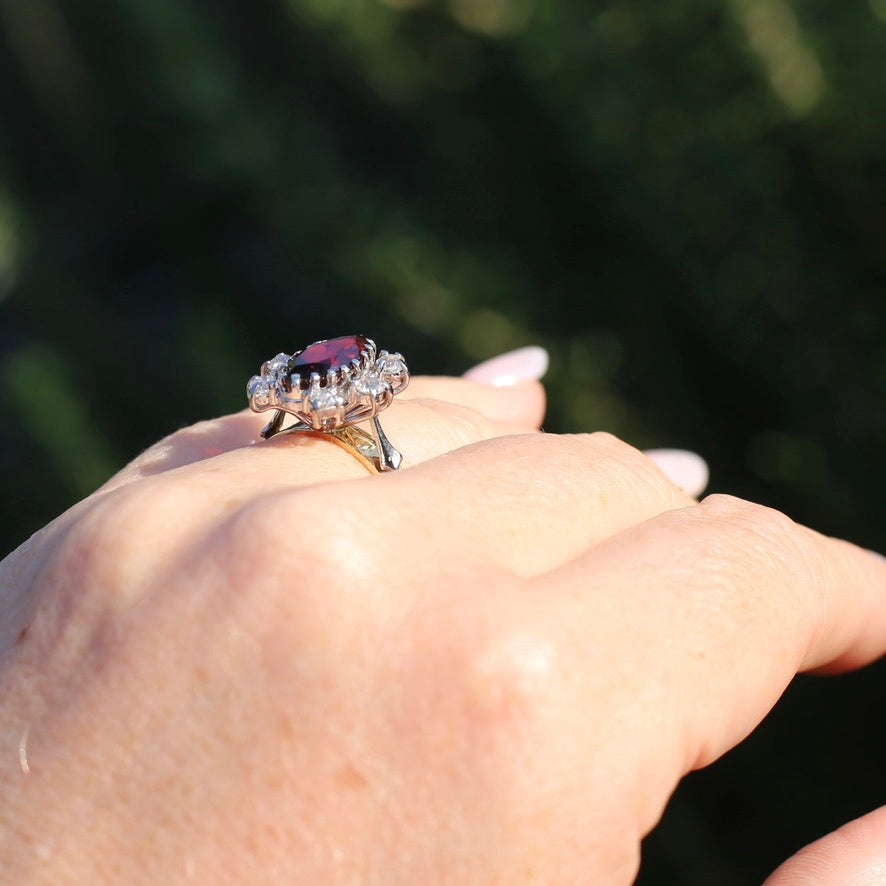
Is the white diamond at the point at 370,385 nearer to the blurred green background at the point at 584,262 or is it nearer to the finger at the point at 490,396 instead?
the finger at the point at 490,396

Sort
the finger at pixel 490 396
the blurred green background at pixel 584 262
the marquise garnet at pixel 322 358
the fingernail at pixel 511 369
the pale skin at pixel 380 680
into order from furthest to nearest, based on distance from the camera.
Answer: the blurred green background at pixel 584 262 < the fingernail at pixel 511 369 < the finger at pixel 490 396 < the marquise garnet at pixel 322 358 < the pale skin at pixel 380 680

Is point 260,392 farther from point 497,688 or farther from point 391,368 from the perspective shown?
point 497,688

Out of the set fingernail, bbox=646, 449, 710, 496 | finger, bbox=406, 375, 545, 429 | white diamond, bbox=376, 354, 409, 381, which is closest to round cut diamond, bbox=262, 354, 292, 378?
white diamond, bbox=376, 354, 409, 381

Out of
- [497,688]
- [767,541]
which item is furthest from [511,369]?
[497,688]

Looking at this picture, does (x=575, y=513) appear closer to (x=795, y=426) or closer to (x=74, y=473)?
(x=795, y=426)

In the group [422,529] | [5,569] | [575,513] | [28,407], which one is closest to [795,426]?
[575,513]

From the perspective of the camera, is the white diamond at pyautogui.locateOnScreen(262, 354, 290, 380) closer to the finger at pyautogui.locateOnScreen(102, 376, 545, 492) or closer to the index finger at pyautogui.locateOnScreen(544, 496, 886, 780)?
the finger at pyautogui.locateOnScreen(102, 376, 545, 492)

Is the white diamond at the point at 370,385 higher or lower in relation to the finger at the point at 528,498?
higher

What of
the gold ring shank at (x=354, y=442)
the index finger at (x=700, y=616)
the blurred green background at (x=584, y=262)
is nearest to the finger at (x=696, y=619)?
→ the index finger at (x=700, y=616)
